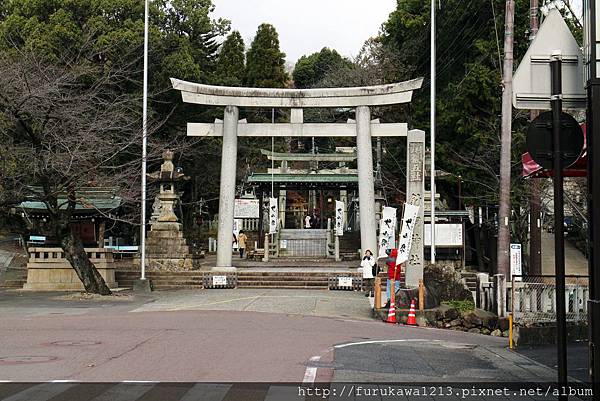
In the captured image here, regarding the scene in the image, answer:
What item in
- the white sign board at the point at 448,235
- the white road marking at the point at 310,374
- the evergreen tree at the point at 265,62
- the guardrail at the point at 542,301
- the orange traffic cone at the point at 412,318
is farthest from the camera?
the evergreen tree at the point at 265,62

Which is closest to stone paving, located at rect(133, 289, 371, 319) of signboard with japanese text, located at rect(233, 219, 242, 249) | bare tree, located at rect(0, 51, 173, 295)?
bare tree, located at rect(0, 51, 173, 295)

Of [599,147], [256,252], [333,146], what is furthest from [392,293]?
[333,146]

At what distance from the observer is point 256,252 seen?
4228 cm

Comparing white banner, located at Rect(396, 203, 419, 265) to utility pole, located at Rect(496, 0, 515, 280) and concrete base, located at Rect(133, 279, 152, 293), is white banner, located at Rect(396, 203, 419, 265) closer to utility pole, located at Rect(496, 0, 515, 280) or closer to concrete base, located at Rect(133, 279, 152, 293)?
utility pole, located at Rect(496, 0, 515, 280)

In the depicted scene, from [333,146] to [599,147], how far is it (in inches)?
2408

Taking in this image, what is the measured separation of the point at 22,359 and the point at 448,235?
23053mm

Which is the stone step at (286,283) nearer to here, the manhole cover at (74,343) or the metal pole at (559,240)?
the manhole cover at (74,343)

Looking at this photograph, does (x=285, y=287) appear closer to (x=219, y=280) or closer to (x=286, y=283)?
(x=286, y=283)

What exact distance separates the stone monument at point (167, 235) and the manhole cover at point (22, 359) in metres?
19.9

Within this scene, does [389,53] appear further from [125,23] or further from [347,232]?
[125,23]

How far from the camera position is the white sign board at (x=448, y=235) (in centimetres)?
3134

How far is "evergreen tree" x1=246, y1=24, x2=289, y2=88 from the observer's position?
61.7 metres

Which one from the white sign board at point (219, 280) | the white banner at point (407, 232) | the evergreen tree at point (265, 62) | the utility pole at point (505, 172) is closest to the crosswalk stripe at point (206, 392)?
the white banner at point (407, 232)

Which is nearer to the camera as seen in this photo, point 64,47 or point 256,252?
point 64,47
